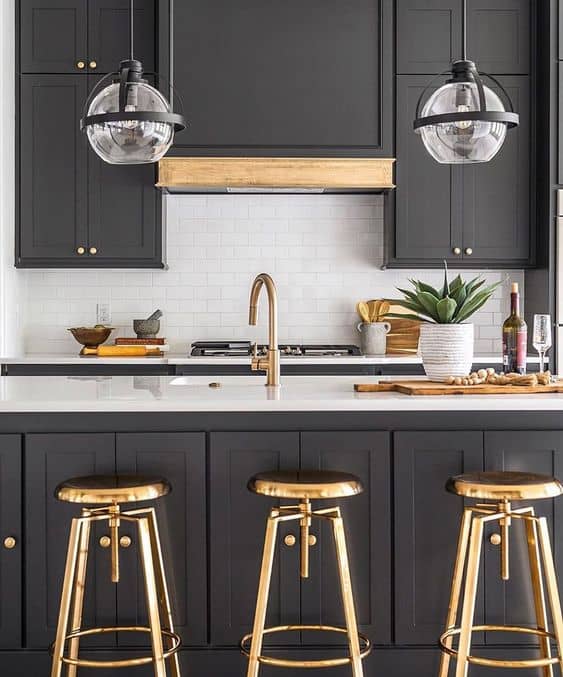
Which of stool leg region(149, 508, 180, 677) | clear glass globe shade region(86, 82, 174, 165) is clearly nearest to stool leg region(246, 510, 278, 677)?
stool leg region(149, 508, 180, 677)

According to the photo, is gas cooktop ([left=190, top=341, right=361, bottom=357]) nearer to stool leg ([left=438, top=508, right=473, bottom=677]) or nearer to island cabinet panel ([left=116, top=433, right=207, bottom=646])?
island cabinet panel ([left=116, top=433, right=207, bottom=646])

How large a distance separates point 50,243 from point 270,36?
5.68ft

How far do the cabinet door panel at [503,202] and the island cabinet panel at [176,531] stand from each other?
2.75 metres

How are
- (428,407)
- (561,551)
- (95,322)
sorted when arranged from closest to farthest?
1. (428,407)
2. (561,551)
3. (95,322)

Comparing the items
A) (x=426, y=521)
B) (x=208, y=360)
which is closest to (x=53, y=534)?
(x=426, y=521)

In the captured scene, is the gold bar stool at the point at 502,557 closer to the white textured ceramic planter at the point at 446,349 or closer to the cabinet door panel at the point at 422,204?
the white textured ceramic planter at the point at 446,349

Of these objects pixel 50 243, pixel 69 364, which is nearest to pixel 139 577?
pixel 69 364

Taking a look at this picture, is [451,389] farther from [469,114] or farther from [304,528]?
[469,114]

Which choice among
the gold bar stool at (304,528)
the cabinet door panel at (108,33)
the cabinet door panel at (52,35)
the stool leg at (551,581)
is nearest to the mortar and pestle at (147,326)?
the cabinet door panel at (52,35)

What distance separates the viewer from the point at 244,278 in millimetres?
5449

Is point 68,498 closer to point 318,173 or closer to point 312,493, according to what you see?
point 312,493

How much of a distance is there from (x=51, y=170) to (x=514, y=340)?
2.96 m

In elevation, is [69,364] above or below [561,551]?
above

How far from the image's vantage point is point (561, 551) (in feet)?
9.58
